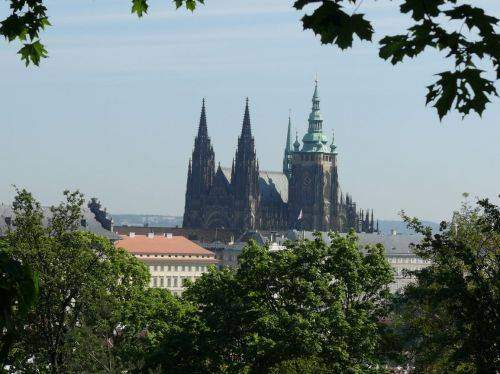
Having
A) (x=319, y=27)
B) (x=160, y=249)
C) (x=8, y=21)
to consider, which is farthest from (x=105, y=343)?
(x=160, y=249)

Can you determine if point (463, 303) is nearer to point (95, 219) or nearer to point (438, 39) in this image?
point (438, 39)

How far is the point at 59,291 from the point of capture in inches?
1770

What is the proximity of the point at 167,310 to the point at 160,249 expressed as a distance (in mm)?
146510

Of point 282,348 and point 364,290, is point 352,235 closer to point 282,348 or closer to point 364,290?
point 364,290

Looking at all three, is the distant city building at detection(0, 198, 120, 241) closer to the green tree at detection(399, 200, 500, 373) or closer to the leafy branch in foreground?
the green tree at detection(399, 200, 500, 373)

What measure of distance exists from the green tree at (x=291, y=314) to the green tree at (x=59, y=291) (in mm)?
2952

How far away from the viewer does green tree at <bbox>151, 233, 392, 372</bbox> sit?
42281mm

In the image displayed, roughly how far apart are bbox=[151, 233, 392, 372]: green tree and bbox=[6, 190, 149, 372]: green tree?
2.95 meters

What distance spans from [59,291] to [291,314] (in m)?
7.58

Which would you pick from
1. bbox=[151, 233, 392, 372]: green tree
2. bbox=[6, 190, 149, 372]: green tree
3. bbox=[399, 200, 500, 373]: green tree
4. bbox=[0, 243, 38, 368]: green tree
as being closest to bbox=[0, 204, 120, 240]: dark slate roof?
bbox=[6, 190, 149, 372]: green tree

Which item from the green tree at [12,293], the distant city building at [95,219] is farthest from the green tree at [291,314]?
the distant city building at [95,219]

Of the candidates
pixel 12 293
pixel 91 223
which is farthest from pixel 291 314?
pixel 91 223

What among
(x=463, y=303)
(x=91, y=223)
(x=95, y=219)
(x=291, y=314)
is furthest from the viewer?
(x=95, y=219)

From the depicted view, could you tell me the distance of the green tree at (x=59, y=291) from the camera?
42406mm
